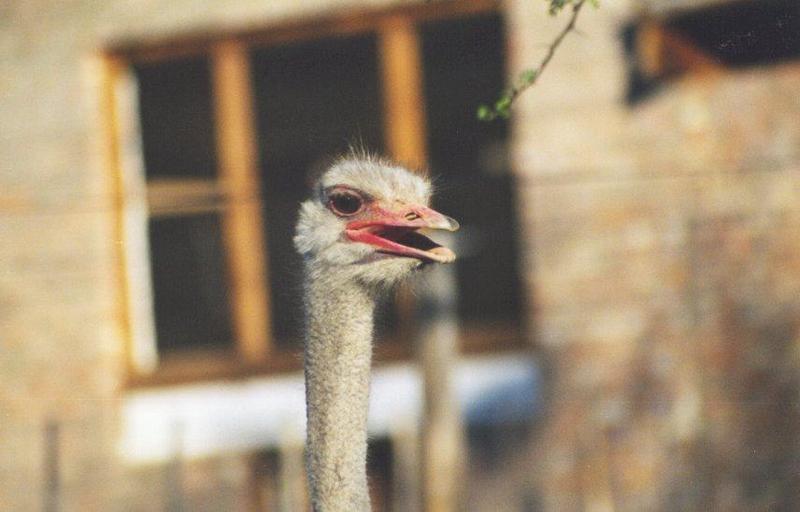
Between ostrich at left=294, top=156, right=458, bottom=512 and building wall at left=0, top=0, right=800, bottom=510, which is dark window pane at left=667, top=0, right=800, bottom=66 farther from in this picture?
ostrich at left=294, top=156, right=458, bottom=512

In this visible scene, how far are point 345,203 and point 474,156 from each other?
3762 mm

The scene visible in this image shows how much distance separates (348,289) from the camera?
2.44 metres

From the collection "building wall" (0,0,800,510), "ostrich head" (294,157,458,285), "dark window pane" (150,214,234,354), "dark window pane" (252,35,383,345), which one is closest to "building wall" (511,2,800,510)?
"building wall" (0,0,800,510)

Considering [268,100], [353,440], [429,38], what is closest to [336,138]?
[268,100]

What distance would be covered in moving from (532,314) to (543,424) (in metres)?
0.40

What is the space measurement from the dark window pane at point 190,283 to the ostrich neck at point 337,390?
385cm

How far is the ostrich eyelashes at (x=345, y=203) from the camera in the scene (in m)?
2.48

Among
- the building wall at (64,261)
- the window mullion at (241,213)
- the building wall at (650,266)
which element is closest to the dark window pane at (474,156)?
the building wall at (650,266)

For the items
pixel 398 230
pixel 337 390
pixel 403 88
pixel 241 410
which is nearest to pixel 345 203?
pixel 398 230

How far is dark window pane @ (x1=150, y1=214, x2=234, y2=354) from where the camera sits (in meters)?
6.32

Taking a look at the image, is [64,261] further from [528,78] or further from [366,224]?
[528,78]

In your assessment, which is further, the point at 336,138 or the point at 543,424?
the point at 336,138

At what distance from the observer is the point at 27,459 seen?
600 centimetres

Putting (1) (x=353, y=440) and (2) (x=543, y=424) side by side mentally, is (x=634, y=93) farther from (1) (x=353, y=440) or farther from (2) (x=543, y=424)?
(1) (x=353, y=440)
